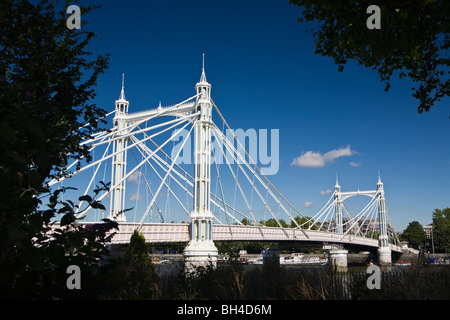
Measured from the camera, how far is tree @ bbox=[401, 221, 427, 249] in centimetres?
8850

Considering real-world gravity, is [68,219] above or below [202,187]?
below

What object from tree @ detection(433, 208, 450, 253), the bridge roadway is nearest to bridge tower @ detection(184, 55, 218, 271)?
the bridge roadway

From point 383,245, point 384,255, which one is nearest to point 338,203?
→ point 383,245

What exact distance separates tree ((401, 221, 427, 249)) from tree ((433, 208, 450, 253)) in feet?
27.8

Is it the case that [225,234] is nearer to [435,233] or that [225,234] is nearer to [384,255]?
[384,255]

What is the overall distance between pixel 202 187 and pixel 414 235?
77223 mm

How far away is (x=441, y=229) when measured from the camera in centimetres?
7594

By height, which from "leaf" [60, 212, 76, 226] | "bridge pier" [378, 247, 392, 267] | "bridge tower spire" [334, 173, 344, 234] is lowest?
"bridge pier" [378, 247, 392, 267]

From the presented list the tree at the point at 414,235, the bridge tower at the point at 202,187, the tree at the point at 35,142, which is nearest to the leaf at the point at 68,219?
the tree at the point at 35,142

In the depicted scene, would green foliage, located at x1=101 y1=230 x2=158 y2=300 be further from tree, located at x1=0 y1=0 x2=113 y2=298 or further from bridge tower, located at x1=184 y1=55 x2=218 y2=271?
bridge tower, located at x1=184 y1=55 x2=218 y2=271

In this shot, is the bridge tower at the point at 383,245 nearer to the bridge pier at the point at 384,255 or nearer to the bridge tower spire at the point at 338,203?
the bridge pier at the point at 384,255

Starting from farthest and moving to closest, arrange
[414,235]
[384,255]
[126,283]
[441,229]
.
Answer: [414,235] < [441,229] < [384,255] < [126,283]
